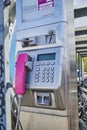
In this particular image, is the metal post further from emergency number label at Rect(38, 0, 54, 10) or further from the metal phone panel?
emergency number label at Rect(38, 0, 54, 10)

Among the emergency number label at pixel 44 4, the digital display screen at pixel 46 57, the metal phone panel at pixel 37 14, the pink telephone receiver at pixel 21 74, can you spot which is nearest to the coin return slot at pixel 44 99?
the pink telephone receiver at pixel 21 74

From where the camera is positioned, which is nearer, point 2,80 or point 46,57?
point 46,57

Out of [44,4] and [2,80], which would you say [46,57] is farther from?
[2,80]

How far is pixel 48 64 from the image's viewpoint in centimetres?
193

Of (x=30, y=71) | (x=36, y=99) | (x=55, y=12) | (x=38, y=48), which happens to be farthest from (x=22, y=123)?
(x=55, y=12)

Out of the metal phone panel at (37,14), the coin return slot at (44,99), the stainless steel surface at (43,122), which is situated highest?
the metal phone panel at (37,14)

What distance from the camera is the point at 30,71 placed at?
202 cm

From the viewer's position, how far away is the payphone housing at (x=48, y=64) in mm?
1854

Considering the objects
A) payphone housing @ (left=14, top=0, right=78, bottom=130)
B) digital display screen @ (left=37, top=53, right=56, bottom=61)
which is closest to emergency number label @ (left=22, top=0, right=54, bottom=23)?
payphone housing @ (left=14, top=0, right=78, bottom=130)

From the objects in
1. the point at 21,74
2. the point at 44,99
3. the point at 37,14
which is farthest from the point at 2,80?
the point at 37,14

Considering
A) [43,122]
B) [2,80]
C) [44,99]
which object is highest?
[2,80]

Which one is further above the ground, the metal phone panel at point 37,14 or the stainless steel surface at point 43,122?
the metal phone panel at point 37,14

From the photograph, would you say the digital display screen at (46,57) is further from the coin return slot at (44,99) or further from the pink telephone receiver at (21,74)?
the coin return slot at (44,99)

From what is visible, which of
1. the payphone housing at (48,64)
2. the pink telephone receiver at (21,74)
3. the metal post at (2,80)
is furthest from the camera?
the metal post at (2,80)
